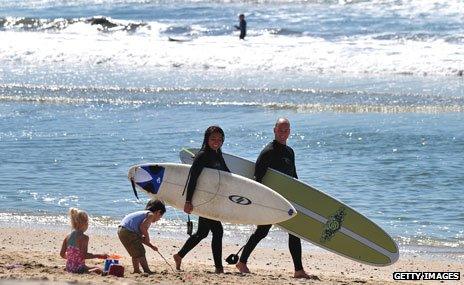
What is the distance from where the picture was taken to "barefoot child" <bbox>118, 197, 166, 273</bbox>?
396 inches

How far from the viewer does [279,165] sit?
1052 centimetres

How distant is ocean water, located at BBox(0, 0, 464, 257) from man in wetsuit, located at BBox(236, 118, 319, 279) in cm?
183

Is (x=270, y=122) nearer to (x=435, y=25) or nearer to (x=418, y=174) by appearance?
(x=418, y=174)

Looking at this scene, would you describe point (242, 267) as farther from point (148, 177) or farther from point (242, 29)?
point (242, 29)

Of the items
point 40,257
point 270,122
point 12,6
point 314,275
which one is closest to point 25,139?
point 270,122

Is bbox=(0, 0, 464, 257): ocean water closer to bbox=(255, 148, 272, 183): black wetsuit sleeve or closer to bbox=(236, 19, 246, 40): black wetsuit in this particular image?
bbox=(236, 19, 246, 40): black wetsuit

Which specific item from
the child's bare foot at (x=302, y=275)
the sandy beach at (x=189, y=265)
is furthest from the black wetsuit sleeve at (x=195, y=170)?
the child's bare foot at (x=302, y=275)

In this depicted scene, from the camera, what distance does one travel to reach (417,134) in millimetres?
19141

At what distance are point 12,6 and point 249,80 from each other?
1100 inches

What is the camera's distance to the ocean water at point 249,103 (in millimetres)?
14234

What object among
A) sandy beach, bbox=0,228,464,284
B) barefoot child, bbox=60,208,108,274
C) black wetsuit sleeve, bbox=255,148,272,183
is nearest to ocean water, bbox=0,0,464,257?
sandy beach, bbox=0,228,464,284

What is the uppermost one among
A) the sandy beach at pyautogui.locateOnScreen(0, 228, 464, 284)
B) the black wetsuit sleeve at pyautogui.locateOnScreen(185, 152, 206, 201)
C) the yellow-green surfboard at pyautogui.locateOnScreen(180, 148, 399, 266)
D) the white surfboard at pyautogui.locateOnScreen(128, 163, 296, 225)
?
the black wetsuit sleeve at pyautogui.locateOnScreen(185, 152, 206, 201)

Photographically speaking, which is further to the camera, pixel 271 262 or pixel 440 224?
pixel 440 224

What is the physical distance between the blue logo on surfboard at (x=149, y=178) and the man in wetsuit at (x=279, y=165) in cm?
99
